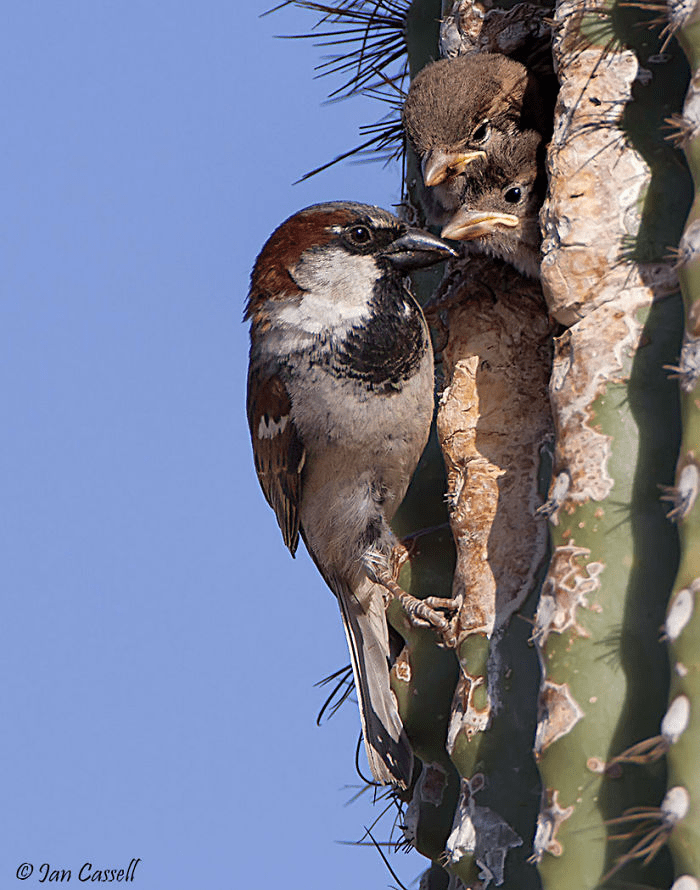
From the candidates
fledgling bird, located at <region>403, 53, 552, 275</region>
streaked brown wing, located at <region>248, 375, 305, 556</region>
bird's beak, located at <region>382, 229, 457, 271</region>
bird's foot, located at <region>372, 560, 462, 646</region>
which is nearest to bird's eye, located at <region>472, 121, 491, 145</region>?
fledgling bird, located at <region>403, 53, 552, 275</region>

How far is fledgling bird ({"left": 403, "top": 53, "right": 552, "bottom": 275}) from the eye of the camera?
2.72 m

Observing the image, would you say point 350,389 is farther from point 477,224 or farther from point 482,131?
point 482,131

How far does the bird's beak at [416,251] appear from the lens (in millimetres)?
2842

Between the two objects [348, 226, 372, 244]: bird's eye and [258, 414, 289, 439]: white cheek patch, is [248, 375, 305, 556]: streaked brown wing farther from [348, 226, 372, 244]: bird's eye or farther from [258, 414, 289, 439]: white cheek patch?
[348, 226, 372, 244]: bird's eye

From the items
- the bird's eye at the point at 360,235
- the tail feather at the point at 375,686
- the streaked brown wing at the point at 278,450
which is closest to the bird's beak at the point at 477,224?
the bird's eye at the point at 360,235

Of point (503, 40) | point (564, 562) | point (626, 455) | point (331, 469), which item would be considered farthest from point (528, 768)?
point (503, 40)

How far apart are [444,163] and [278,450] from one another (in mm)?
898

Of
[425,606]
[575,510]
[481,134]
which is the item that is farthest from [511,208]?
[575,510]

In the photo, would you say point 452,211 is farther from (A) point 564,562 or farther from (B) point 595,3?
(A) point 564,562

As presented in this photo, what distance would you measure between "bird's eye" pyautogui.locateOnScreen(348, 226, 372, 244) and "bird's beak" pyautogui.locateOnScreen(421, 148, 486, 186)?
0.28m

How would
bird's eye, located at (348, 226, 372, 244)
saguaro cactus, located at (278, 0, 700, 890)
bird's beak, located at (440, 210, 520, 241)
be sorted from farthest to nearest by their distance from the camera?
bird's eye, located at (348, 226, 372, 244) → bird's beak, located at (440, 210, 520, 241) → saguaro cactus, located at (278, 0, 700, 890)

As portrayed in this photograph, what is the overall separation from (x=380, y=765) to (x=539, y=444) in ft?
2.79

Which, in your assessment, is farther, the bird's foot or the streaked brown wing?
the streaked brown wing

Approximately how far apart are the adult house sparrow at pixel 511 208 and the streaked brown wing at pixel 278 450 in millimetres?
648
